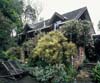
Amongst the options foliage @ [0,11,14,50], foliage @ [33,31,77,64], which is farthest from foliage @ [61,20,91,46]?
foliage @ [0,11,14,50]

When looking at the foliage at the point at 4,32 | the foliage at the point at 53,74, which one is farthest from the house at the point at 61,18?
the foliage at the point at 53,74

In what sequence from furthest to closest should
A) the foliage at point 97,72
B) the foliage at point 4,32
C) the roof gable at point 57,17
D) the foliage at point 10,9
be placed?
1. the foliage at point 10,9
2. the roof gable at point 57,17
3. the foliage at point 4,32
4. the foliage at point 97,72

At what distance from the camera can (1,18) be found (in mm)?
23281

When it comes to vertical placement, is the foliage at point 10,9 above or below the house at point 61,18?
above

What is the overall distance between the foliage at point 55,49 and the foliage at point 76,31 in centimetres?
124

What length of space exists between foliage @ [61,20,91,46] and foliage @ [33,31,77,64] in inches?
49.0

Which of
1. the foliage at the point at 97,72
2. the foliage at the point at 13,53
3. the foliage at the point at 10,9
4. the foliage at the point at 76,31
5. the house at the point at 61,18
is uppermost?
the foliage at the point at 10,9

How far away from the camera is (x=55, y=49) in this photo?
19531mm

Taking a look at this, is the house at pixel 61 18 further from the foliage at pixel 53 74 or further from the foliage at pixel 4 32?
the foliage at pixel 53 74

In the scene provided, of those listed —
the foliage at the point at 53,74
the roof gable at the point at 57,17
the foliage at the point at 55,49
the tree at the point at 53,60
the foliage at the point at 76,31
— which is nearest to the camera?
the foliage at the point at 53,74

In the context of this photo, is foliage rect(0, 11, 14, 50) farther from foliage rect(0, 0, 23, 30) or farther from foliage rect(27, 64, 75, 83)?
foliage rect(27, 64, 75, 83)

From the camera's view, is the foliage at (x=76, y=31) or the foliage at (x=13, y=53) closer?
the foliage at (x=76, y=31)

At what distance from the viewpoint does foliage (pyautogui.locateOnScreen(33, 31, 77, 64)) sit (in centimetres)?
1934

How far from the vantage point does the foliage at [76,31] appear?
2131 centimetres
